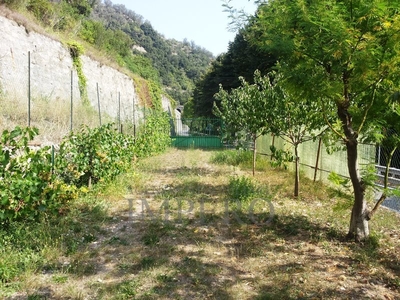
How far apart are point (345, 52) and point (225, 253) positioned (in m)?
2.84

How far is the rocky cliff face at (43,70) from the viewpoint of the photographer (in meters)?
8.86

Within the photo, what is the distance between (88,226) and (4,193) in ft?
4.55

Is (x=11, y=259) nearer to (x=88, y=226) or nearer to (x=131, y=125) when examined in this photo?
(x=88, y=226)

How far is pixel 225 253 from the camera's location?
13.6ft

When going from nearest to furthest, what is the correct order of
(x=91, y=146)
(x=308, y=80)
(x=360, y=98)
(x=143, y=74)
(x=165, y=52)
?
1. (x=308, y=80)
2. (x=360, y=98)
3. (x=91, y=146)
4. (x=143, y=74)
5. (x=165, y=52)

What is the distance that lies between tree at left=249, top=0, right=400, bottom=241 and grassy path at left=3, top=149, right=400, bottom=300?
0.77 meters

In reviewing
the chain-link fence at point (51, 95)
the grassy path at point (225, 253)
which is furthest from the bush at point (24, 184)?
the chain-link fence at point (51, 95)

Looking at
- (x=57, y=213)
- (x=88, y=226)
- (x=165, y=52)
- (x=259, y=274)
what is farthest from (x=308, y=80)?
(x=165, y=52)

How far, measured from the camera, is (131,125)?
1339 centimetres

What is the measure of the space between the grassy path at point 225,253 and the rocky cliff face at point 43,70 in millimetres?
4164

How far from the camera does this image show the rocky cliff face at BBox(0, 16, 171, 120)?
8.86 meters

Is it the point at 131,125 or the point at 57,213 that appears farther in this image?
the point at 131,125

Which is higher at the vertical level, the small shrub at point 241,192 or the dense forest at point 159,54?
the dense forest at point 159,54

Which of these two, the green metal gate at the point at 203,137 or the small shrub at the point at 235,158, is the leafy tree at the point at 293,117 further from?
the green metal gate at the point at 203,137
